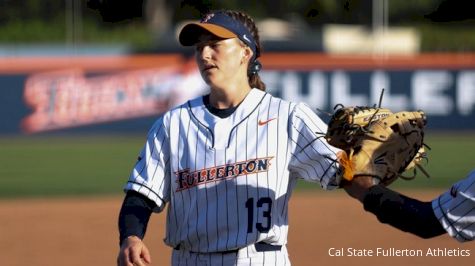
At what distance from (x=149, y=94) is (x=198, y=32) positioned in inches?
583

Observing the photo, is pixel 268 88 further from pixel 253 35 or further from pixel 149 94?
pixel 253 35

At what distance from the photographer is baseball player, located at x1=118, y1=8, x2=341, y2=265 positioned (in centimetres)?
317

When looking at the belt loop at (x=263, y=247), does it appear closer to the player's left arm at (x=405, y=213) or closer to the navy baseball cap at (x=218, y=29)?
the player's left arm at (x=405, y=213)

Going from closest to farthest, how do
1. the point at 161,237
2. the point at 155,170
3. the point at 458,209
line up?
the point at 458,209 < the point at 155,170 < the point at 161,237

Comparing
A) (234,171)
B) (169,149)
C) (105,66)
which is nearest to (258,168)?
(234,171)

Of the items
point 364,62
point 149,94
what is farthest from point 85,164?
point 364,62

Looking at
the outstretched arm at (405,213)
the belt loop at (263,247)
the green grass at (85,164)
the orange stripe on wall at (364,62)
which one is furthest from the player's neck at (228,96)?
the orange stripe on wall at (364,62)

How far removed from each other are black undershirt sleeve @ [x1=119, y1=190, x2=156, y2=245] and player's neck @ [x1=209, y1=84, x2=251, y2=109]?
15.5 inches

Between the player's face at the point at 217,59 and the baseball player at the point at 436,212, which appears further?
the player's face at the point at 217,59

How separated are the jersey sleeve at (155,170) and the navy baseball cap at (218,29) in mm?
290

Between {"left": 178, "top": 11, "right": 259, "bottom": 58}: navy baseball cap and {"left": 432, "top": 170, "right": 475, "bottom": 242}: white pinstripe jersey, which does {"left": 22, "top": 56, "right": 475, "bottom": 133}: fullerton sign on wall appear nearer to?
{"left": 178, "top": 11, "right": 259, "bottom": 58}: navy baseball cap

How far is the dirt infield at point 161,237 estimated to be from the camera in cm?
740

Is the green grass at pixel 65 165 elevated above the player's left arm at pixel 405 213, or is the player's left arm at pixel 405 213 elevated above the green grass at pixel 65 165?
the player's left arm at pixel 405 213

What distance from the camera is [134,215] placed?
3.23 meters
